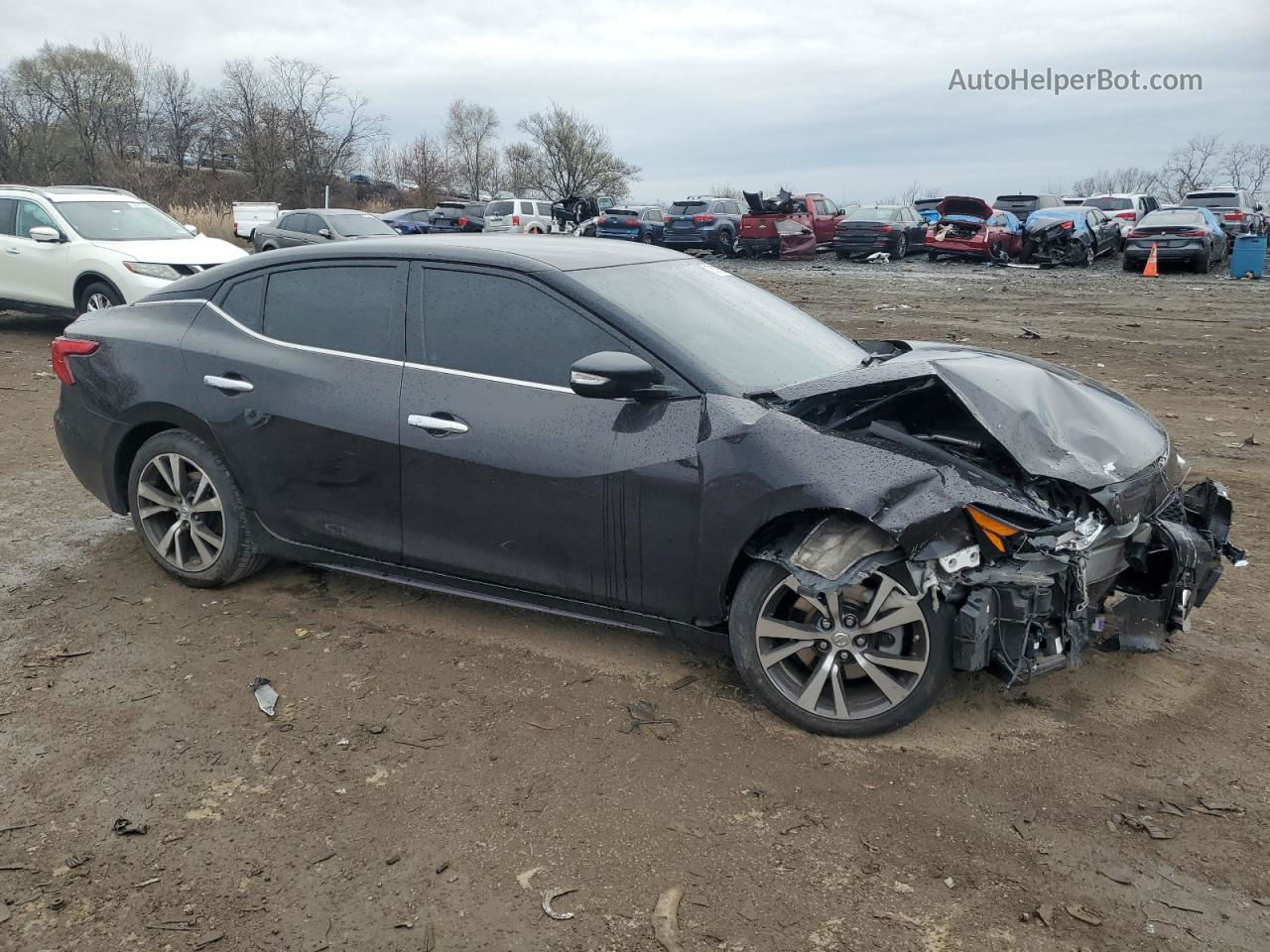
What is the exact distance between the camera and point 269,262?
14.8 feet

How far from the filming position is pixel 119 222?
39.5 feet

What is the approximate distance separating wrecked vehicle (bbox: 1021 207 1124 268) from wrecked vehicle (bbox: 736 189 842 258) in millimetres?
5944

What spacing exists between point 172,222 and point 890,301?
35.8 feet

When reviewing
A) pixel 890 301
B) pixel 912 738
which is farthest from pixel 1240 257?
pixel 912 738

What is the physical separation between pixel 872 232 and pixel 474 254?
82.2 feet

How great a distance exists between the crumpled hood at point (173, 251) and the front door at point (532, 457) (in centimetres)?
816

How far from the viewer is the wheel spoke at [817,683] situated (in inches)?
133

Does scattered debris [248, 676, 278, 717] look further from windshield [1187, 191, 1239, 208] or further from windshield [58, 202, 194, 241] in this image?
windshield [1187, 191, 1239, 208]

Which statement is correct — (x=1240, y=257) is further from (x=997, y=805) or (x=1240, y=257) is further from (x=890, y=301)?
(x=997, y=805)

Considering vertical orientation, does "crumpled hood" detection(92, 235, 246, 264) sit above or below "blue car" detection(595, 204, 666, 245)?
below

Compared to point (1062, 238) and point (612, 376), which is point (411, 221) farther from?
point (612, 376)

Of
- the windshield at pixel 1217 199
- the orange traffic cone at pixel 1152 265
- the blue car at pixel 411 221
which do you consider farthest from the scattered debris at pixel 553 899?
the windshield at pixel 1217 199

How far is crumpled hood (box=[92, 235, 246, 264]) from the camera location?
37.1 ft

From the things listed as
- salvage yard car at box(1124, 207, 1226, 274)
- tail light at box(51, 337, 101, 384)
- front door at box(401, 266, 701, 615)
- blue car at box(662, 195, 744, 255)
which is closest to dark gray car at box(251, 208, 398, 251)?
blue car at box(662, 195, 744, 255)
